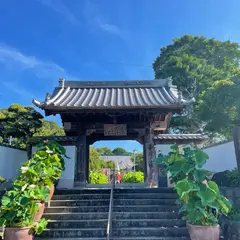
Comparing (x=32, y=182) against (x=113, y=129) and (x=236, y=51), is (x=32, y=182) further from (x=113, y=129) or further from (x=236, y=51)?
(x=236, y=51)

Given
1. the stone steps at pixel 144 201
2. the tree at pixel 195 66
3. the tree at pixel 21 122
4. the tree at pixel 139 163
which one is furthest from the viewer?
the tree at pixel 139 163

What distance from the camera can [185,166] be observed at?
4.43 m

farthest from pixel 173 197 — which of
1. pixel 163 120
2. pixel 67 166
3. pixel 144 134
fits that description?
pixel 67 166

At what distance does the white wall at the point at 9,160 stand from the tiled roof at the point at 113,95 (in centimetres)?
211

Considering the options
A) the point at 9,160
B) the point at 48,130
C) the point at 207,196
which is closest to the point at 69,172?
the point at 9,160

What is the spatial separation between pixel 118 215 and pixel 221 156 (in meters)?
4.24

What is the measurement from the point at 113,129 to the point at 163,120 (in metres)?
1.83

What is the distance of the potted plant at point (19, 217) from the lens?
159 inches

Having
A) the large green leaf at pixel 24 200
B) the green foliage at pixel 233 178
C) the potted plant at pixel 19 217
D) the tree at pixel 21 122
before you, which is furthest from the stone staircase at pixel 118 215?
the tree at pixel 21 122

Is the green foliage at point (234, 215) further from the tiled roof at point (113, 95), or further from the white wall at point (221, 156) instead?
the tiled roof at point (113, 95)

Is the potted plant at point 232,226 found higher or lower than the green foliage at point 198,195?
lower

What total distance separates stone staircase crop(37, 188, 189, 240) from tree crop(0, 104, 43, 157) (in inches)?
126

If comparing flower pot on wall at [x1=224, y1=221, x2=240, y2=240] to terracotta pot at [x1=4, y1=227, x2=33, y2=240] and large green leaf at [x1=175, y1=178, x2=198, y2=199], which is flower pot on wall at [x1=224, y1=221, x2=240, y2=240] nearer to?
large green leaf at [x1=175, y1=178, x2=198, y2=199]

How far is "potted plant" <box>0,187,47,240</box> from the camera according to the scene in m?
4.03
